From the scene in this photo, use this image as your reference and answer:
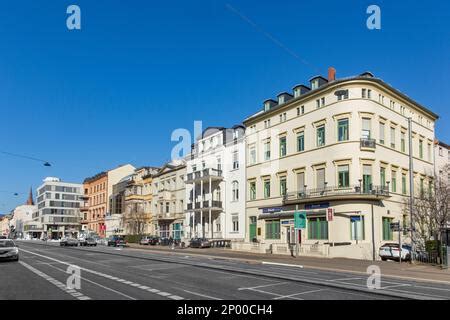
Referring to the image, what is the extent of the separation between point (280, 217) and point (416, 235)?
43.8 ft

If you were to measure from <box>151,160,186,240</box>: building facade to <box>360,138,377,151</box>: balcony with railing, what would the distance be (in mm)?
31721

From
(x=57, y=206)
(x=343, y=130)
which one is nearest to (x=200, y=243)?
(x=343, y=130)

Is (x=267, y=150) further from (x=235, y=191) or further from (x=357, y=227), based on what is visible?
(x=357, y=227)

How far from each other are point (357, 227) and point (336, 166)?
5.72 metres

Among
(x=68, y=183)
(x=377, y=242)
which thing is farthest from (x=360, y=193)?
(x=68, y=183)

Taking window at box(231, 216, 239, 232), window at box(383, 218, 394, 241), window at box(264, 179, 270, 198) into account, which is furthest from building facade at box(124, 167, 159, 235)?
window at box(383, 218, 394, 241)

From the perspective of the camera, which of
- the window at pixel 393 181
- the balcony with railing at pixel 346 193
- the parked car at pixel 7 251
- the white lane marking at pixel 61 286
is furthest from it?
the window at pixel 393 181

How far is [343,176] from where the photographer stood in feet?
129

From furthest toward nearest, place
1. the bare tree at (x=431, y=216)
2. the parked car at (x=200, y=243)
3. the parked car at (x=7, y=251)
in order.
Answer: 1. the parked car at (x=200, y=243)
2. the bare tree at (x=431, y=216)
3. the parked car at (x=7, y=251)

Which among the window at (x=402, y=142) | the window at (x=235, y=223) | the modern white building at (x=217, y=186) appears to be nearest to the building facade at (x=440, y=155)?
the window at (x=402, y=142)

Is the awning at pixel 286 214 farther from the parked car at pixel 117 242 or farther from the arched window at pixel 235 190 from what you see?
Answer: the parked car at pixel 117 242

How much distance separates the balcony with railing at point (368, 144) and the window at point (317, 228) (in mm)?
7321

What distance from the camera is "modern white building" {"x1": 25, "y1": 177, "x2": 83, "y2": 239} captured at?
146m

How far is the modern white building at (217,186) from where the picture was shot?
5328 cm
